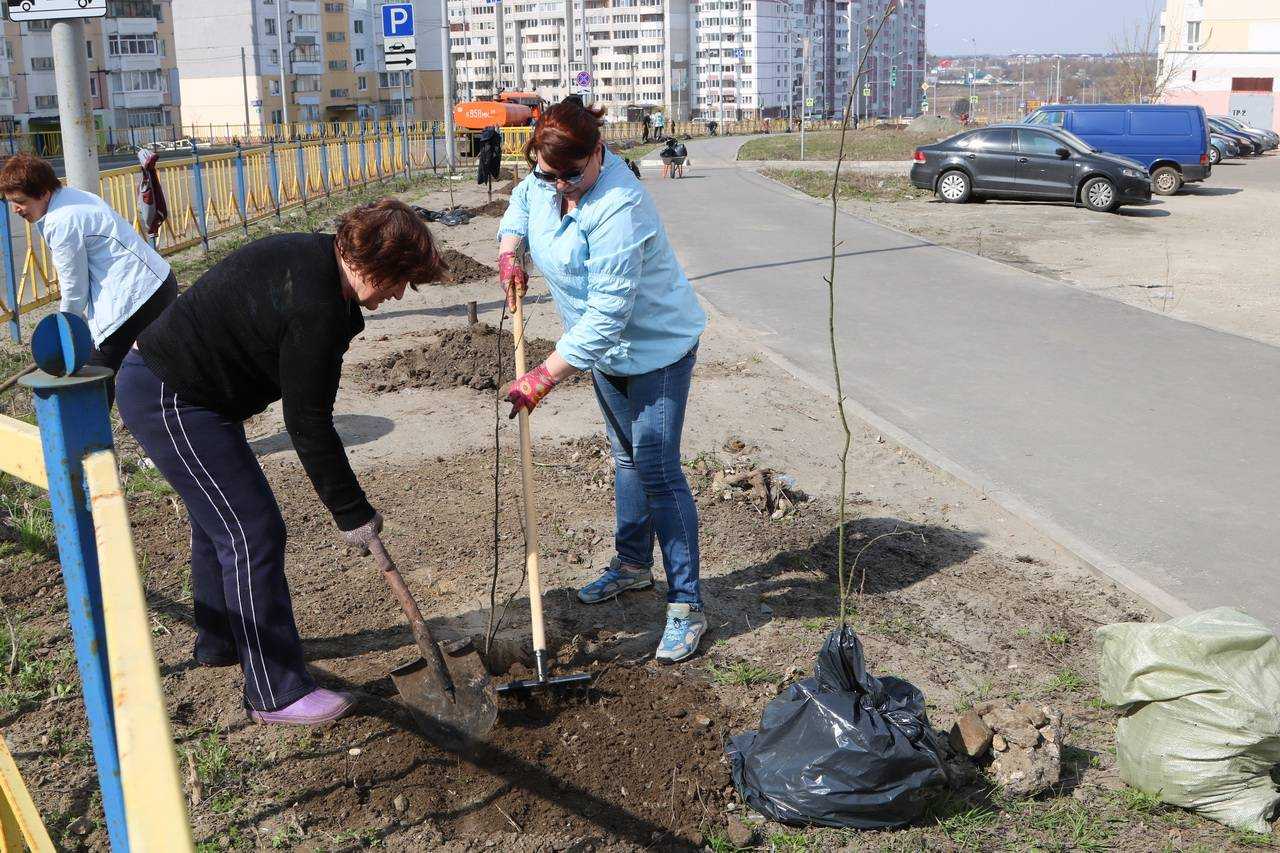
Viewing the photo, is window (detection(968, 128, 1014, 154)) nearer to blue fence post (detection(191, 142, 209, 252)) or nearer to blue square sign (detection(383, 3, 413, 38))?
blue square sign (detection(383, 3, 413, 38))

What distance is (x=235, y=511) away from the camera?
340 centimetres

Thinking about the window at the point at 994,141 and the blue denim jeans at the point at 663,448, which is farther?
the window at the point at 994,141

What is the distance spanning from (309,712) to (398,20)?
70.6 feet

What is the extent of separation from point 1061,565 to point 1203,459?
2.02m

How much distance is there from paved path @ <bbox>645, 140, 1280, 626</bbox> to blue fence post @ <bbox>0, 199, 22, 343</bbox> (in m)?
6.42

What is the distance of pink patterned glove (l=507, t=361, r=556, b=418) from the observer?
11.7ft

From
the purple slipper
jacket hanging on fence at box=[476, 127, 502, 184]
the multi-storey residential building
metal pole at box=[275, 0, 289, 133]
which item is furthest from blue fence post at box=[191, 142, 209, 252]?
the multi-storey residential building

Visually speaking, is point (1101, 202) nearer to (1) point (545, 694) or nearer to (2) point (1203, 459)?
(2) point (1203, 459)

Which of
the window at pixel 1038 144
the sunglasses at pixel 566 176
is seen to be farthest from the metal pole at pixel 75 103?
the window at pixel 1038 144

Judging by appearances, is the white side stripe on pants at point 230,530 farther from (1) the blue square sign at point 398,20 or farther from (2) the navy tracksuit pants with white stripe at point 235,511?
(1) the blue square sign at point 398,20

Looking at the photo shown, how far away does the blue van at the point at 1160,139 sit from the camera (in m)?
25.0

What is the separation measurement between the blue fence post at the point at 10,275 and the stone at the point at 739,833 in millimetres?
8840

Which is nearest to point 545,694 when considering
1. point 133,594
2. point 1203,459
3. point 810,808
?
point 810,808

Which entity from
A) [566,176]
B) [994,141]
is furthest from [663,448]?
[994,141]
